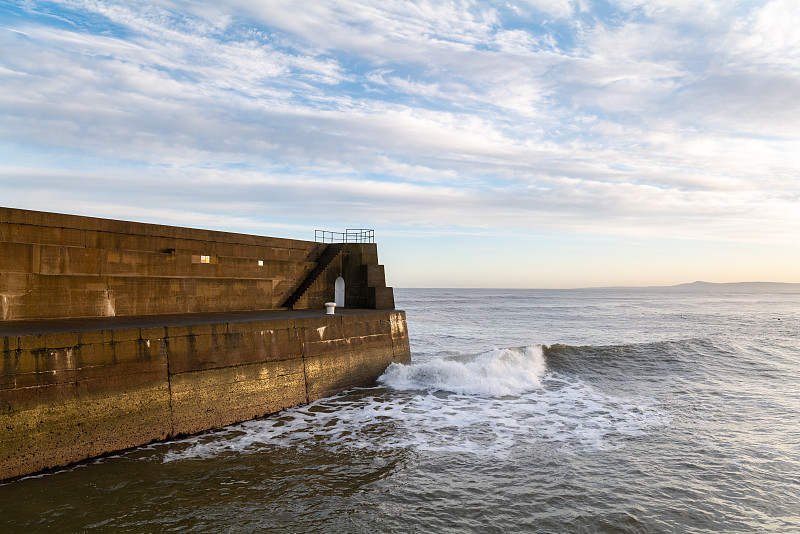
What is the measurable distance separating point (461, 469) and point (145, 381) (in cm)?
611

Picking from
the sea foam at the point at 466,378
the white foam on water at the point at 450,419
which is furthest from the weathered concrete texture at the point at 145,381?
the sea foam at the point at 466,378

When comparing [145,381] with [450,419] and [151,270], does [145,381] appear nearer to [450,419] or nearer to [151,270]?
[151,270]

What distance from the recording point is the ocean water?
21.9ft

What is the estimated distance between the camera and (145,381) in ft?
30.7

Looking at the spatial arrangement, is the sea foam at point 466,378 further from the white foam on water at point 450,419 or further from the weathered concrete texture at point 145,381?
the weathered concrete texture at point 145,381

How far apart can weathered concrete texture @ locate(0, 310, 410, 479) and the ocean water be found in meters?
0.40

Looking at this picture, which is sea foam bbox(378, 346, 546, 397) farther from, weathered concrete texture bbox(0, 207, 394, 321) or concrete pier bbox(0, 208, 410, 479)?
weathered concrete texture bbox(0, 207, 394, 321)

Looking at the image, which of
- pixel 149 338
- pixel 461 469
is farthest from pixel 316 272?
pixel 461 469

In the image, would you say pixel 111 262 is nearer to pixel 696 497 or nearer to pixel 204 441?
pixel 204 441

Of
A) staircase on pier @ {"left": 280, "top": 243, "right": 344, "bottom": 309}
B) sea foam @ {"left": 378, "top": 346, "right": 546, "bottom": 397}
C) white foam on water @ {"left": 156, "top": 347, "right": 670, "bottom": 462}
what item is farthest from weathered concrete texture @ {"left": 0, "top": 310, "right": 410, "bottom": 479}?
staircase on pier @ {"left": 280, "top": 243, "right": 344, "bottom": 309}

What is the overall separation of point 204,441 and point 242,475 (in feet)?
6.58

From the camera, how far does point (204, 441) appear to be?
380 inches

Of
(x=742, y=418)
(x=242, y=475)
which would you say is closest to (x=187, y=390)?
(x=242, y=475)

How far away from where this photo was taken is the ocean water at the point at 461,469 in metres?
6.67
